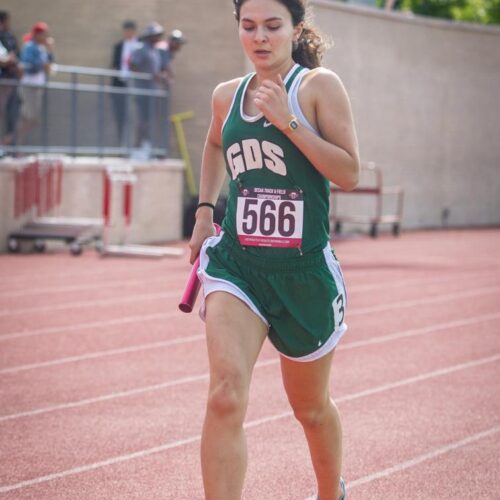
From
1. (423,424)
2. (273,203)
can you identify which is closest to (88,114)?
(423,424)

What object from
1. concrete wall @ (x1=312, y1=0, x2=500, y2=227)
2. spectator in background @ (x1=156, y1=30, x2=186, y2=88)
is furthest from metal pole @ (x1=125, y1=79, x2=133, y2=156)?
concrete wall @ (x1=312, y1=0, x2=500, y2=227)

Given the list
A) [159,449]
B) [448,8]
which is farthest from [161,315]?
[448,8]

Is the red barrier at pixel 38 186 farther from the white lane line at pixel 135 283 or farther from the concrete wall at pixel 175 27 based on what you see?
the concrete wall at pixel 175 27

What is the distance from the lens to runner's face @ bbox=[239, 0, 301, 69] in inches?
165

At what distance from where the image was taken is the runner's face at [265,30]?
4.20 m

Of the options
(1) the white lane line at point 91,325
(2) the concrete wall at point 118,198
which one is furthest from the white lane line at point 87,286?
(2) the concrete wall at point 118,198

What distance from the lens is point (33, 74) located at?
55.2 feet

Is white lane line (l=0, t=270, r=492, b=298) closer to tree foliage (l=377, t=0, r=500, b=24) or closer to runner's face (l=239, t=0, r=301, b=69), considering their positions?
runner's face (l=239, t=0, r=301, b=69)

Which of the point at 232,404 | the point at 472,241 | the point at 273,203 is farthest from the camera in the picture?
the point at 472,241

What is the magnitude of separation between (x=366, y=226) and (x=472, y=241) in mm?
2570

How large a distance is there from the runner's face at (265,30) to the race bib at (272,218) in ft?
1.57

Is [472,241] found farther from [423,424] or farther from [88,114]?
[423,424]

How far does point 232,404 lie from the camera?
389cm

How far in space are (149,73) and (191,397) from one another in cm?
1233
